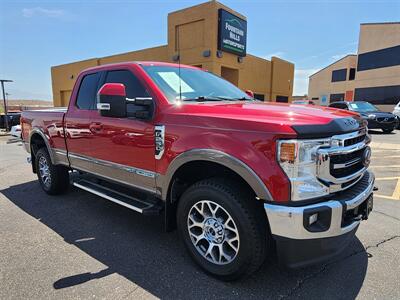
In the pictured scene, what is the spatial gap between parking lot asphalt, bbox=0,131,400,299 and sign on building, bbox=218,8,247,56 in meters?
12.4

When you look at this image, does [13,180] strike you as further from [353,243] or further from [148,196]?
[353,243]

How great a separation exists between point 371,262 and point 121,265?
2447 mm

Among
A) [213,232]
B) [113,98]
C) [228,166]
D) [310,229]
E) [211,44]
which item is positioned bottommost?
[213,232]

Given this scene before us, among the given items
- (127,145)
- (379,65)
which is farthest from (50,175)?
(379,65)

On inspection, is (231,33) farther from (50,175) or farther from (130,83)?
(130,83)

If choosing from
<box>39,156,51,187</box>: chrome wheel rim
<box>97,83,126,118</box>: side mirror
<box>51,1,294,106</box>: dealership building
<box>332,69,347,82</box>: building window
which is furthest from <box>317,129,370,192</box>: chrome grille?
<box>332,69,347,82</box>: building window

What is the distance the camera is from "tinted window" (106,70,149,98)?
3.34 metres

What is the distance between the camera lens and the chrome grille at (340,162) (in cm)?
220

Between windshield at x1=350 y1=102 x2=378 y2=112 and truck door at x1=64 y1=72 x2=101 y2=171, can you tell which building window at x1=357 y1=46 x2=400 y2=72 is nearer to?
windshield at x1=350 y1=102 x2=378 y2=112

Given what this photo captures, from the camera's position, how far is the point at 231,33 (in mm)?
15570

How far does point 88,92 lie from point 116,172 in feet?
4.50

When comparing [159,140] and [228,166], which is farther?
[159,140]

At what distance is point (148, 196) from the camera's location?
343cm

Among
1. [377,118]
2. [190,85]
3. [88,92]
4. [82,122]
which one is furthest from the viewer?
[377,118]
